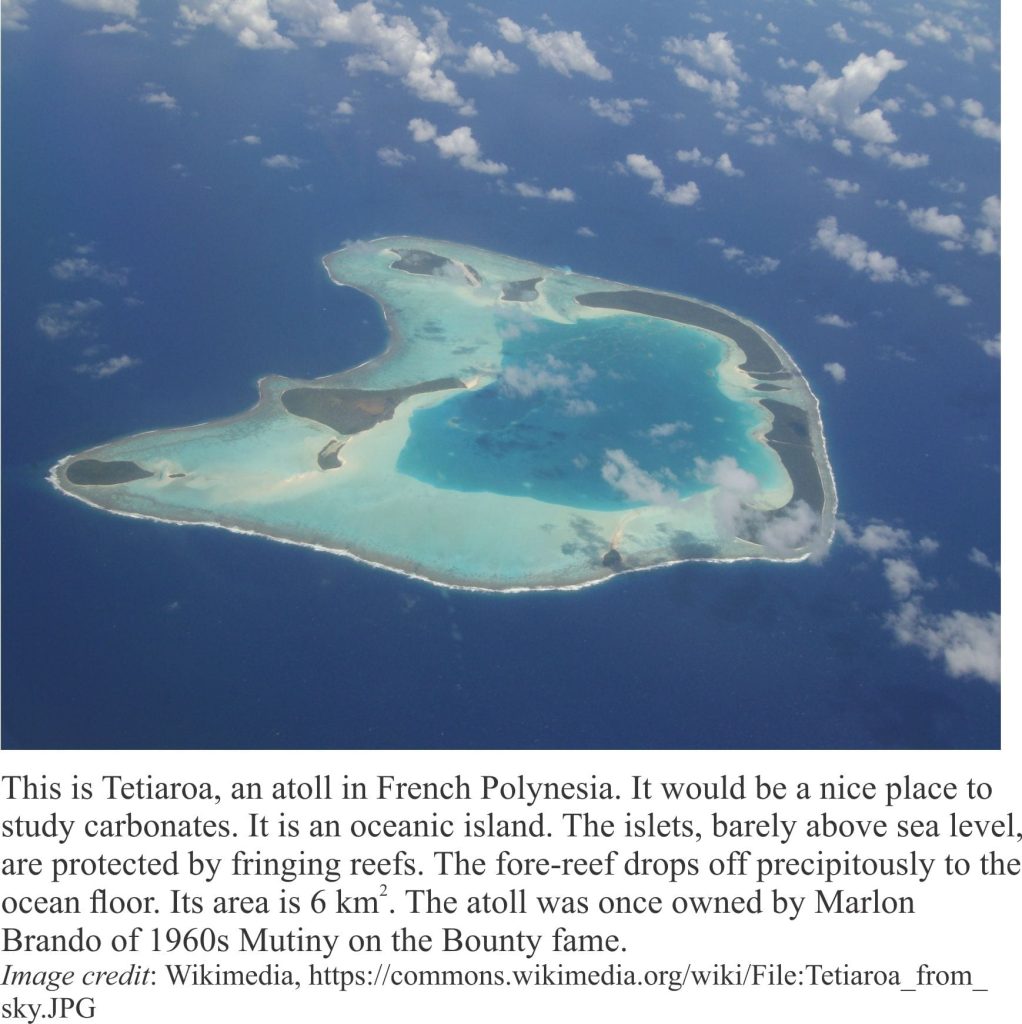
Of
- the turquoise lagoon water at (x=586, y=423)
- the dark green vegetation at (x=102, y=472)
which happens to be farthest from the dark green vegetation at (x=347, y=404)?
the dark green vegetation at (x=102, y=472)

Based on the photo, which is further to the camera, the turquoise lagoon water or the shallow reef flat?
the turquoise lagoon water

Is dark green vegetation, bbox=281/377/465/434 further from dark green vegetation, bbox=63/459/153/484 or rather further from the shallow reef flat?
dark green vegetation, bbox=63/459/153/484

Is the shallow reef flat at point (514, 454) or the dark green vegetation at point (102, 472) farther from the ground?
the dark green vegetation at point (102, 472)

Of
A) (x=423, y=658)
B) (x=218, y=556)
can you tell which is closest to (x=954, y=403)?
(x=423, y=658)

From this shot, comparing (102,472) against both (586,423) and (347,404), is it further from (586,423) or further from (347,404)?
(586,423)

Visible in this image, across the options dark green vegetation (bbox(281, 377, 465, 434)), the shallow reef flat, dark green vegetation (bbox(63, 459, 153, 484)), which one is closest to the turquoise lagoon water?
the shallow reef flat

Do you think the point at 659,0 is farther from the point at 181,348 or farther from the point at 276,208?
the point at 181,348

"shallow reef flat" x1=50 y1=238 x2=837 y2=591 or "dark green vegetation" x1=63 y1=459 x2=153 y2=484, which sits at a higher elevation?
"dark green vegetation" x1=63 y1=459 x2=153 y2=484

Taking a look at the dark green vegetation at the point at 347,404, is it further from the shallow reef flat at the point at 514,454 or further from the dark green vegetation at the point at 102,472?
the dark green vegetation at the point at 102,472

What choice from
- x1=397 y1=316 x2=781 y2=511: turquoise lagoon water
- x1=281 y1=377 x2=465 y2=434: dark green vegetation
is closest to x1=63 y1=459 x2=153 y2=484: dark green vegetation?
x1=281 y1=377 x2=465 y2=434: dark green vegetation
